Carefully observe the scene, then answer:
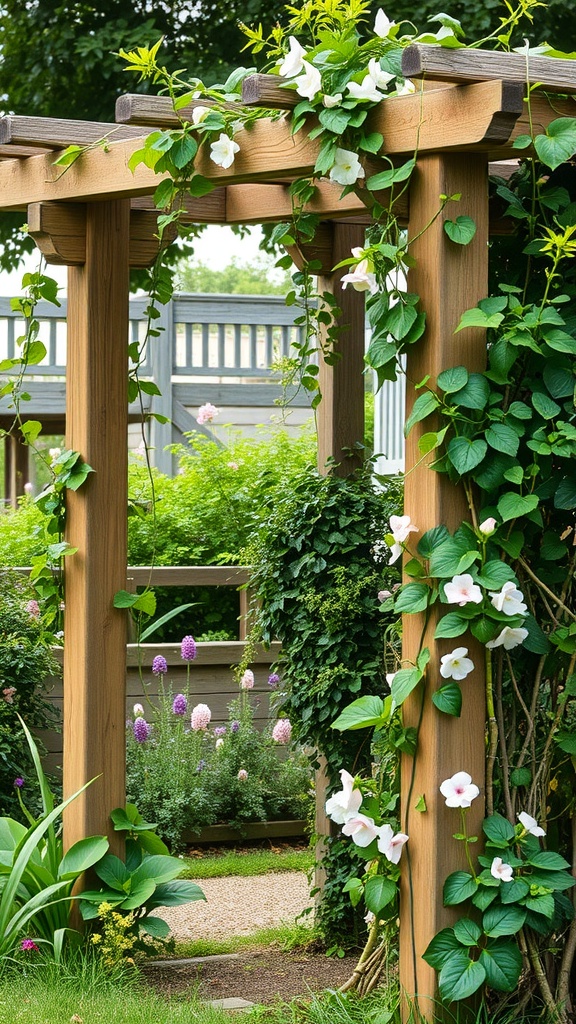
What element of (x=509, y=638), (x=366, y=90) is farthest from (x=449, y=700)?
(x=366, y=90)

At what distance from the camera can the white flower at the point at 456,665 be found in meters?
2.72

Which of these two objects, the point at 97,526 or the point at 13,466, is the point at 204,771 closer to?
the point at 97,526

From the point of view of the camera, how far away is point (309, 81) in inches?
107

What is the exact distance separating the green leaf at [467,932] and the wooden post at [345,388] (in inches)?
77.2

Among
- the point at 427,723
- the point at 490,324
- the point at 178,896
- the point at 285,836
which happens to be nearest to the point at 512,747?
the point at 427,723

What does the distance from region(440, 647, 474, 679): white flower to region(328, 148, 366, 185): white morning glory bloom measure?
104 cm

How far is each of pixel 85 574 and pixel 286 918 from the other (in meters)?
1.63

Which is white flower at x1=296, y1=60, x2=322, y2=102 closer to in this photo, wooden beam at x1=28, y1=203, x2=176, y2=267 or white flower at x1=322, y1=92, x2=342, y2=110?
white flower at x1=322, y1=92, x2=342, y2=110

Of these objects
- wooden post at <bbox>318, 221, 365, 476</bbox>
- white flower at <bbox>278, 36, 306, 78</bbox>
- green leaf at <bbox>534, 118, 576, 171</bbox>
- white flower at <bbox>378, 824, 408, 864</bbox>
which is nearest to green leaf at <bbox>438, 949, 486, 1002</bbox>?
white flower at <bbox>378, 824, 408, 864</bbox>

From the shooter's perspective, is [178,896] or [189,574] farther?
[189,574]

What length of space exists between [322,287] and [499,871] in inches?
91.2

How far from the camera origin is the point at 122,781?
386 centimetres

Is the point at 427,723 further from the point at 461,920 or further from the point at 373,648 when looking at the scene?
the point at 373,648

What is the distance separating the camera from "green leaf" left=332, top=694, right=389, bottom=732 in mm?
2848
